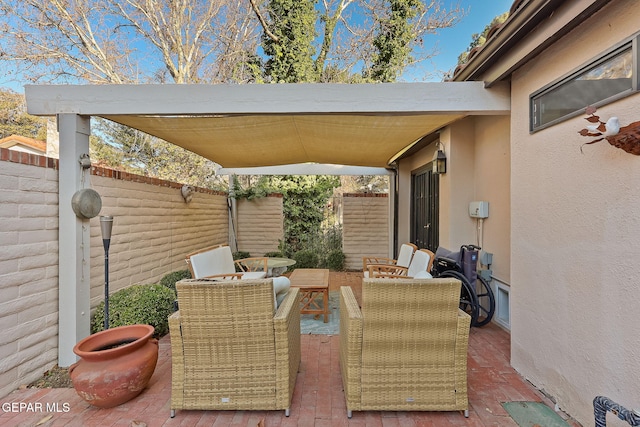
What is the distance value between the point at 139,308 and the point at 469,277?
13.8 feet

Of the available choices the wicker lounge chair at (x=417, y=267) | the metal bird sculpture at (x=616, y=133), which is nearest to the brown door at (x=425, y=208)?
the wicker lounge chair at (x=417, y=267)

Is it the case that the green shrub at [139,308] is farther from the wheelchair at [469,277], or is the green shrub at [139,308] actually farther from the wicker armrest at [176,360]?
the wheelchair at [469,277]

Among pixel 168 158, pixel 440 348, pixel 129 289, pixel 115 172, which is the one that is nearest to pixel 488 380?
pixel 440 348

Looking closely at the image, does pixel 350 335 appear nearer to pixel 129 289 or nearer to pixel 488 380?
pixel 488 380

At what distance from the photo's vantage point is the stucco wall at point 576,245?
79.8 inches

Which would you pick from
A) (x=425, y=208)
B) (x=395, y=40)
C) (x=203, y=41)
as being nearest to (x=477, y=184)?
(x=425, y=208)

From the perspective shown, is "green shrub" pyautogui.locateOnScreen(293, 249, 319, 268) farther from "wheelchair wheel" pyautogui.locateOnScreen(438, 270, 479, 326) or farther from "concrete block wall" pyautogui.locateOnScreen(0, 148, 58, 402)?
"concrete block wall" pyautogui.locateOnScreen(0, 148, 58, 402)

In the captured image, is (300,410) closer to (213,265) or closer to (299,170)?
(213,265)

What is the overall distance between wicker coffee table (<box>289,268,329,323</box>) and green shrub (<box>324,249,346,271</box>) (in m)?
2.97

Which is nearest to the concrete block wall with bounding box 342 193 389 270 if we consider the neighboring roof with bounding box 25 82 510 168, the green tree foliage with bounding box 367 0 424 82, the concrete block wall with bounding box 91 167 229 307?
the concrete block wall with bounding box 91 167 229 307

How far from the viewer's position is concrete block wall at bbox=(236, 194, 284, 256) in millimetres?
8852

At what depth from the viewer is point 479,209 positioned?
15.3 feet

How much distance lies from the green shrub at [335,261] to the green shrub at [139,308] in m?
4.81

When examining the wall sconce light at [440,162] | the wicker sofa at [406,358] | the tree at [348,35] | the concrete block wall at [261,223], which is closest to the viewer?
the wicker sofa at [406,358]
